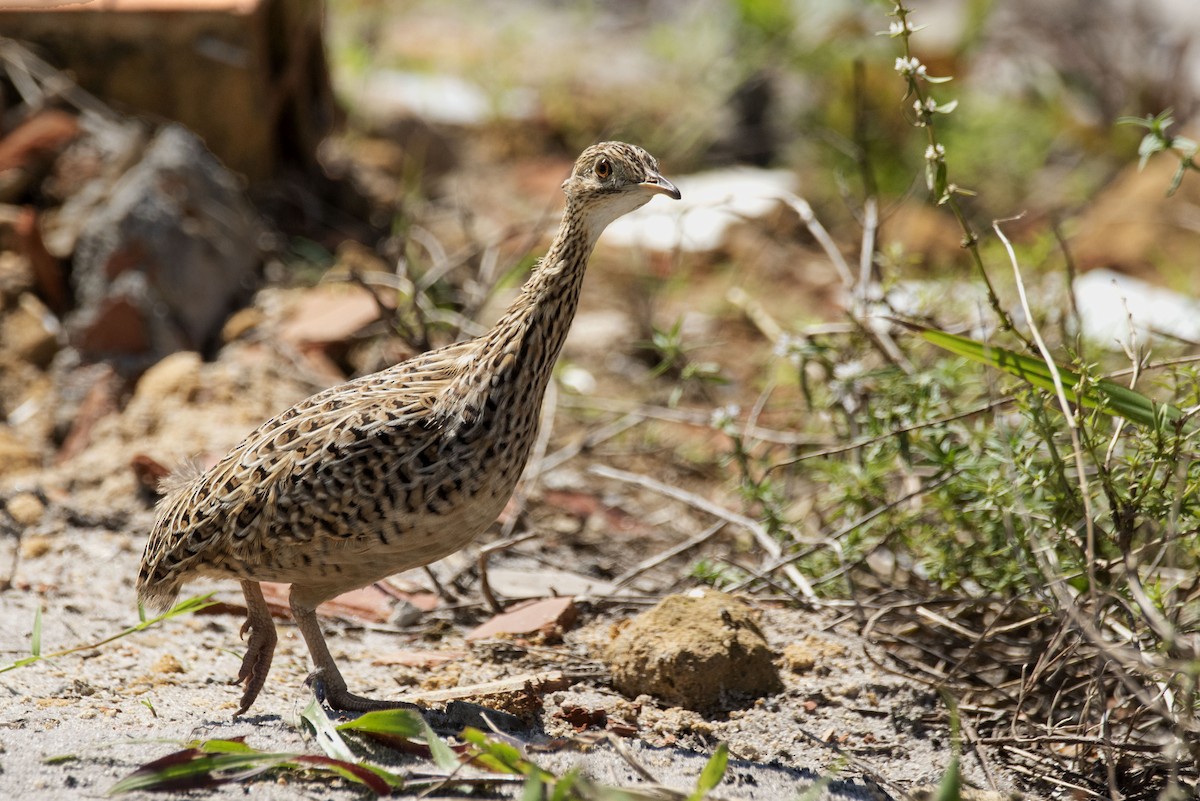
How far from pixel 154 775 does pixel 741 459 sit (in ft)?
7.88

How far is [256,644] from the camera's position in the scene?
12.6 feet

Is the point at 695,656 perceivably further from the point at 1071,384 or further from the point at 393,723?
the point at 1071,384

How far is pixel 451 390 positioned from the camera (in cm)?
371

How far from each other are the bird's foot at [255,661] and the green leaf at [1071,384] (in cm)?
220

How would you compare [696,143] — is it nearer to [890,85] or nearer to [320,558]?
[890,85]

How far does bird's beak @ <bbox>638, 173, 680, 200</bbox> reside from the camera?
3.71 m

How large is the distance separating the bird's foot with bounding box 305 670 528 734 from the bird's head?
1.45 metres

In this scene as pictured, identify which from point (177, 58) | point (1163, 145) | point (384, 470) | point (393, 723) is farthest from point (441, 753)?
point (177, 58)

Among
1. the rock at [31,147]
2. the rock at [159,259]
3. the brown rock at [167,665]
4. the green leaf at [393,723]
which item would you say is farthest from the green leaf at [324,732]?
the rock at [31,147]

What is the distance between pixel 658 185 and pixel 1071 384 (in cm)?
135

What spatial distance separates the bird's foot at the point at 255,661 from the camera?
12.0 feet

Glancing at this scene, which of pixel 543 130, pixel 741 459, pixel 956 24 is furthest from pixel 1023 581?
pixel 956 24

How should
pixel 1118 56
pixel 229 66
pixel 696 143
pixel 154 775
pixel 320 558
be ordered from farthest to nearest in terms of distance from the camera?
pixel 1118 56
pixel 696 143
pixel 229 66
pixel 320 558
pixel 154 775

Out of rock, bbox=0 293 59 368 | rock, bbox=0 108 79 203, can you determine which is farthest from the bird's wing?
rock, bbox=0 108 79 203
